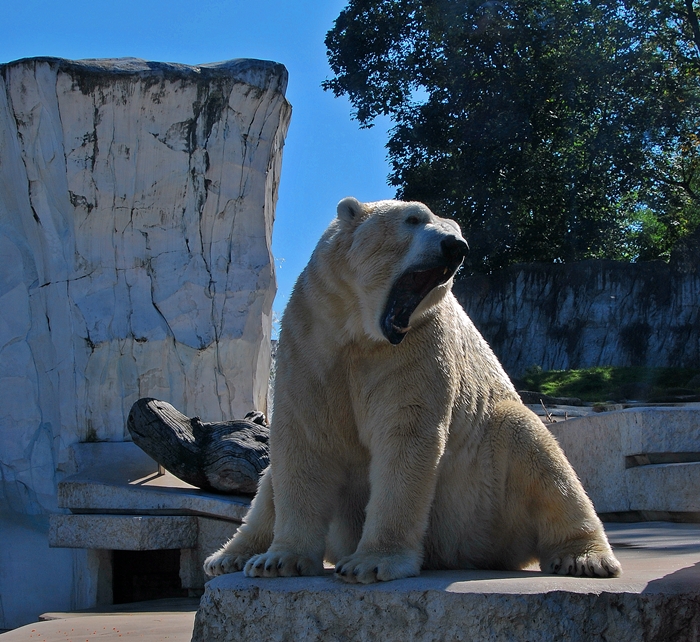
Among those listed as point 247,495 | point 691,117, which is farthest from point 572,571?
point 691,117

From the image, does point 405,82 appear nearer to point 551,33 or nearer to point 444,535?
point 551,33

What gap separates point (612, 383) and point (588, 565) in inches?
423

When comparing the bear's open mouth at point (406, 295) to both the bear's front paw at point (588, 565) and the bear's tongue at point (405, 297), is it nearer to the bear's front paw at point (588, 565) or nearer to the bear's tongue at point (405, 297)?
the bear's tongue at point (405, 297)

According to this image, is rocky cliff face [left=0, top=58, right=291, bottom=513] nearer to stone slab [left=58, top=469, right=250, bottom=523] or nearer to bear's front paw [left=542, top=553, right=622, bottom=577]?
stone slab [left=58, top=469, right=250, bottom=523]

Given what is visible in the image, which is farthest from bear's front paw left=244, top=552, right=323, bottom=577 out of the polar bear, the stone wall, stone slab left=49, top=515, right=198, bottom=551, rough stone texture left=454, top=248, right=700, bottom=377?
rough stone texture left=454, top=248, right=700, bottom=377

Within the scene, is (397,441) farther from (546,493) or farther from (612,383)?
(612,383)

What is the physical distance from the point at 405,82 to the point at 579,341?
763cm

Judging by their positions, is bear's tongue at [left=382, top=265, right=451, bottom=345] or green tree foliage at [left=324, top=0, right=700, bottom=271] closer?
bear's tongue at [left=382, top=265, right=451, bottom=345]

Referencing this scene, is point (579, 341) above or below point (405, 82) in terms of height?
below

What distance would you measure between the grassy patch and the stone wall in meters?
5.74

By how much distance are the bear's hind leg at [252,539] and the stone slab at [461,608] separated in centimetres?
37

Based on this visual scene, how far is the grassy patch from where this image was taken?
12.5 m

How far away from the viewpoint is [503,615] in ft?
8.32

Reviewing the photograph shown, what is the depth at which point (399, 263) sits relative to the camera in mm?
3170
